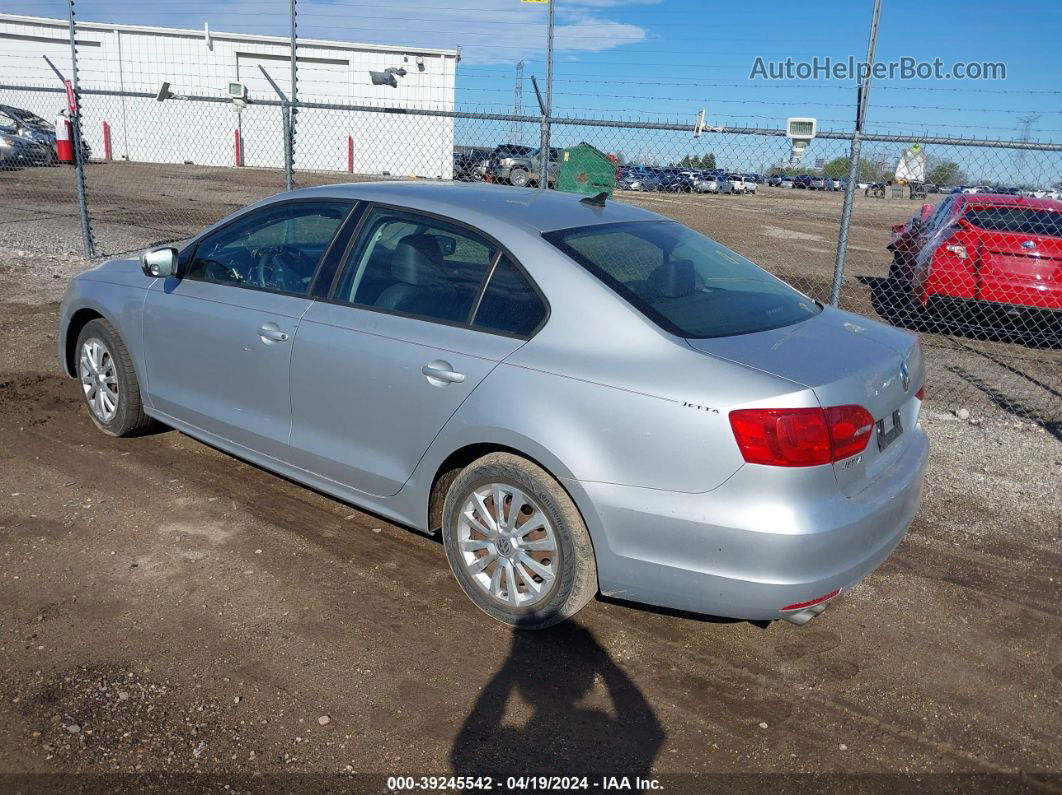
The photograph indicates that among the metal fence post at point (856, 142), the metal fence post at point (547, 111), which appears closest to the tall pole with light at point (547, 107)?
the metal fence post at point (547, 111)

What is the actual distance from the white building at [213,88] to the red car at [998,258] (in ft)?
88.6

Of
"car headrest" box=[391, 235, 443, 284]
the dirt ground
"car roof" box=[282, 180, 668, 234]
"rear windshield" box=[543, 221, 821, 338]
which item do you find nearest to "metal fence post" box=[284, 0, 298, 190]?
"car roof" box=[282, 180, 668, 234]

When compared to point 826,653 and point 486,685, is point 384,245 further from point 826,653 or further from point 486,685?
point 826,653

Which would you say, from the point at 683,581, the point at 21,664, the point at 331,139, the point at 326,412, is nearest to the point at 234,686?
the point at 21,664

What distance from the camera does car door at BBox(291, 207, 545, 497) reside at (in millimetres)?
3744

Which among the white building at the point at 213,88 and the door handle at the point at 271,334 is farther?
the white building at the point at 213,88

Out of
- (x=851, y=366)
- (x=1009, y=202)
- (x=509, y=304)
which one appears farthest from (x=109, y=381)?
(x=1009, y=202)

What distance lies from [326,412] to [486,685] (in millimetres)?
1496

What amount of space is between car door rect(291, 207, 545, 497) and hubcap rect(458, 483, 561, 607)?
36cm

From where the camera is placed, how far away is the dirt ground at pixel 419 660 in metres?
3.00

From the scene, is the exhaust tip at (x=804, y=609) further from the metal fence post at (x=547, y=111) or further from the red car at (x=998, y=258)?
the red car at (x=998, y=258)

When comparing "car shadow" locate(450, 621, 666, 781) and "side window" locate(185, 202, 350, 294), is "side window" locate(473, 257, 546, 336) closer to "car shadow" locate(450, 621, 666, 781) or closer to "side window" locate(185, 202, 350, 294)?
"side window" locate(185, 202, 350, 294)

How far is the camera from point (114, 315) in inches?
207

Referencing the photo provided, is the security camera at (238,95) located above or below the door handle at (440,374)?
above
